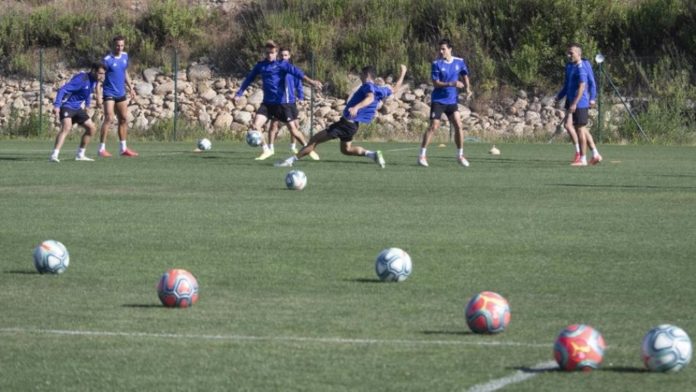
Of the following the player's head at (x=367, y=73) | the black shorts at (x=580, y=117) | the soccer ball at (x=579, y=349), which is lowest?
the black shorts at (x=580, y=117)

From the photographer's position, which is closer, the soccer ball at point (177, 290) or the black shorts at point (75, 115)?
the soccer ball at point (177, 290)

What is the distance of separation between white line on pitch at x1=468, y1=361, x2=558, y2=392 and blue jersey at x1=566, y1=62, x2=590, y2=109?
18365 mm

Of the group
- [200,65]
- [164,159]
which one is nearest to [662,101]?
[200,65]

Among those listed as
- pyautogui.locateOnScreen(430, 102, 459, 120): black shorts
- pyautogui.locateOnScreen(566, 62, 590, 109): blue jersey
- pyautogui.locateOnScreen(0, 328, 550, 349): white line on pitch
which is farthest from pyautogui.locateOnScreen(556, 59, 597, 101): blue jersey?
pyautogui.locateOnScreen(0, 328, 550, 349): white line on pitch

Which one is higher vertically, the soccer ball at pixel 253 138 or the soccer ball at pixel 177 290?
the soccer ball at pixel 177 290

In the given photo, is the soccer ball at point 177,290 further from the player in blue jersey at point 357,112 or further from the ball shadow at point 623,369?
the player in blue jersey at point 357,112

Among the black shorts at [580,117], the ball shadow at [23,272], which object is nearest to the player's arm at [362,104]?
the black shorts at [580,117]

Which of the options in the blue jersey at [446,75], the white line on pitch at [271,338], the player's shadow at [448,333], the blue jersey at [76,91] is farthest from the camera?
the blue jersey at [446,75]

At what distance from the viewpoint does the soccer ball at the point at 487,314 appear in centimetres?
832

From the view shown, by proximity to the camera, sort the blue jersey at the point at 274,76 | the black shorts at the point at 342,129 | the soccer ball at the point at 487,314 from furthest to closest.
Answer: the blue jersey at the point at 274,76 → the black shorts at the point at 342,129 → the soccer ball at the point at 487,314

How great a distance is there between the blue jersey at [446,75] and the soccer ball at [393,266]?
14.9 metres

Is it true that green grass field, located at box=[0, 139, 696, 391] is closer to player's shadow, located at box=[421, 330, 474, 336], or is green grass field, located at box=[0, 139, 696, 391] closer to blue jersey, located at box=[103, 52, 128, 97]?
player's shadow, located at box=[421, 330, 474, 336]

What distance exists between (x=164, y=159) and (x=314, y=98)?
18275mm

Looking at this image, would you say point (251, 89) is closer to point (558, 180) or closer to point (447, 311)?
point (558, 180)
